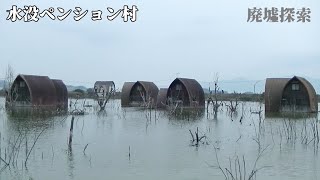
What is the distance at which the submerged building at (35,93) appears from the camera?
39906mm

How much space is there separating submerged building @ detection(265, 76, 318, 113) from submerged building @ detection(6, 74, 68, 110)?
733 inches

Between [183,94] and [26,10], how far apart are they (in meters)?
32.5

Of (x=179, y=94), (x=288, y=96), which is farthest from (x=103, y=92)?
(x=288, y=96)

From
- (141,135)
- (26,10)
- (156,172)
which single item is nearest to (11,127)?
(141,135)

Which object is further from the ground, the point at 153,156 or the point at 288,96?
the point at 288,96

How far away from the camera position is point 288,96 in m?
39.5

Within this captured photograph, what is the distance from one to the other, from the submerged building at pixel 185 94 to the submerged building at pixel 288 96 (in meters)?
8.57

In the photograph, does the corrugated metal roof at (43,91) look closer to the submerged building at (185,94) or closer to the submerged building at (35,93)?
the submerged building at (35,93)

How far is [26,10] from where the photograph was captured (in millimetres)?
14578

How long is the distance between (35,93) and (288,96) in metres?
22.6

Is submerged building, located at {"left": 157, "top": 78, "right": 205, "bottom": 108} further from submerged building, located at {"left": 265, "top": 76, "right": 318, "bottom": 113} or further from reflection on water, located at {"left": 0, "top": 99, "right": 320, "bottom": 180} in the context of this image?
reflection on water, located at {"left": 0, "top": 99, "right": 320, "bottom": 180}

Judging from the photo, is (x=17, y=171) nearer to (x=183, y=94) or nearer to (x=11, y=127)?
(x=11, y=127)

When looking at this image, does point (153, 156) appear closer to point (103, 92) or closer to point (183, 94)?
point (183, 94)

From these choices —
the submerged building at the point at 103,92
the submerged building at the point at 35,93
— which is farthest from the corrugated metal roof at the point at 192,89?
the submerged building at the point at 35,93
